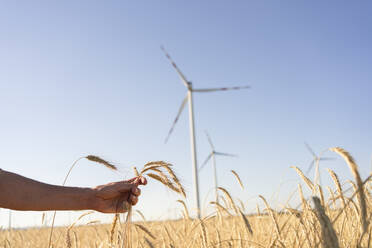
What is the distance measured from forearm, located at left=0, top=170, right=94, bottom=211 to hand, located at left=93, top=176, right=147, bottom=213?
80mm

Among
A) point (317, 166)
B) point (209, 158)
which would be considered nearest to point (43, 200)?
point (317, 166)

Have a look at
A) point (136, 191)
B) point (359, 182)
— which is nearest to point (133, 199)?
point (136, 191)

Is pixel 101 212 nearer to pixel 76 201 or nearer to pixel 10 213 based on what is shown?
pixel 76 201

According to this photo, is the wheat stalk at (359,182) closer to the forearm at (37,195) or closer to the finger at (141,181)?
the finger at (141,181)

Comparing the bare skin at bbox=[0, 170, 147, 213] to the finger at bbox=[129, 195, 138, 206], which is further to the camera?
the finger at bbox=[129, 195, 138, 206]

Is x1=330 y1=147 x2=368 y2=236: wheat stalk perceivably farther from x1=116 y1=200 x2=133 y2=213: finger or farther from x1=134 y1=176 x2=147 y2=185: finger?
x1=116 y1=200 x2=133 y2=213: finger

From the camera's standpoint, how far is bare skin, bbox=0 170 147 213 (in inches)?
115

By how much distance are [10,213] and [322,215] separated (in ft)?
16.5

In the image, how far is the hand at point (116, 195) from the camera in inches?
123

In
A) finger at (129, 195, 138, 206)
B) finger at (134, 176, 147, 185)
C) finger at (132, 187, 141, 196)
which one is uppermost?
finger at (134, 176, 147, 185)

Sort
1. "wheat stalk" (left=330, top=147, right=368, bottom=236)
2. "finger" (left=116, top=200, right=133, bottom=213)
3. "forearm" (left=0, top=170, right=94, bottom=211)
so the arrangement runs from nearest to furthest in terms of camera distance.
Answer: "wheat stalk" (left=330, top=147, right=368, bottom=236) → "forearm" (left=0, top=170, right=94, bottom=211) → "finger" (left=116, top=200, right=133, bottom=213)

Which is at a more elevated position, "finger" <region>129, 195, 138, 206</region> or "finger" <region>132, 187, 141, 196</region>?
"finger" <region>132, 187, 141, 196</region>

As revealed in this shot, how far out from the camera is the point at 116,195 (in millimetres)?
3287

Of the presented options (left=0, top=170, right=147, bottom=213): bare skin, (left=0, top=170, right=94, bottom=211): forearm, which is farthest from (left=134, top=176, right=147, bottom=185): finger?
(left=0, top=170, right=94, bottom=211): forearm
